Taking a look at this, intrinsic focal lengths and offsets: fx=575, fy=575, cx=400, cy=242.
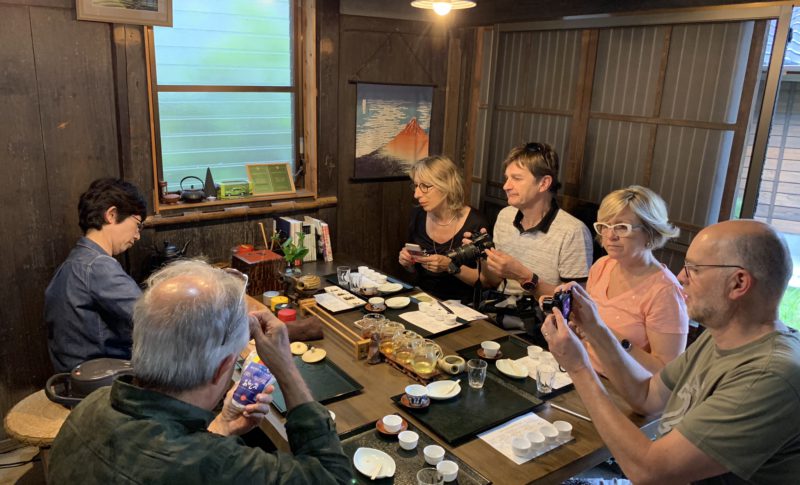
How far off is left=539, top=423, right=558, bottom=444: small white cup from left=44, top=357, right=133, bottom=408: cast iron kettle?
1505 millimetres

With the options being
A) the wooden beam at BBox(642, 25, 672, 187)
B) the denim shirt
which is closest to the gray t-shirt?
the wooden beam at BBox(642, 25, 672, 187)

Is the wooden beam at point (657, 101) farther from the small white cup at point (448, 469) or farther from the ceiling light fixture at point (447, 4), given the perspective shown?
the small white cup at point (448, 469)

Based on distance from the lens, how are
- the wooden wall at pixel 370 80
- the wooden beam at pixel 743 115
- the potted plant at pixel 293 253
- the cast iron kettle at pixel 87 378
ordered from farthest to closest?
the wooden wall at pixel 370 80
the potted plant at pixel 293 253
the wooden beam at pixel 743 115
the cast iron kettle at pixel 87 378

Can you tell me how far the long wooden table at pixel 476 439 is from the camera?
1.68m

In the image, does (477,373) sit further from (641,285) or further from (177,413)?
(177,413)

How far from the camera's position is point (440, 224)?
362cm

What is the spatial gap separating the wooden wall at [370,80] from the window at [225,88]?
0.74ft

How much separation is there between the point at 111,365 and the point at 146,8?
6.45 feet

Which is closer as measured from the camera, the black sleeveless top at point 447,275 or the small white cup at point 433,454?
the small white cup at point 433,454

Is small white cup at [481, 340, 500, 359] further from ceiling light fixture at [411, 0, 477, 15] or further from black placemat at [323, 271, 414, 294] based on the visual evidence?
ceiling light fixture at [411, 0, 477, 15]

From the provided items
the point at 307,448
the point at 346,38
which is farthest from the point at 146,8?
the point at 307,448

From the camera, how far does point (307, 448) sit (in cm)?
141

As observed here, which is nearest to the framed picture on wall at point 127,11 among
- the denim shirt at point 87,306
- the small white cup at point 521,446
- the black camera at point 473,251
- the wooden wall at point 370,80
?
the wooden wall at point 370,80

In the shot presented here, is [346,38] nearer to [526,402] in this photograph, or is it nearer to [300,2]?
[300,2]
